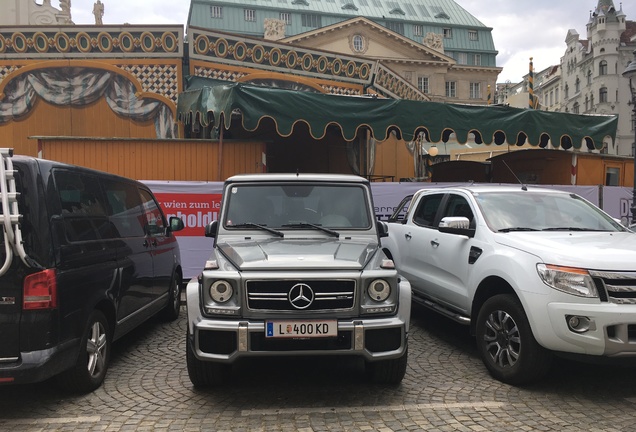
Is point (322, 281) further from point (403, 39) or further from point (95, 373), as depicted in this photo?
point (403, 39)

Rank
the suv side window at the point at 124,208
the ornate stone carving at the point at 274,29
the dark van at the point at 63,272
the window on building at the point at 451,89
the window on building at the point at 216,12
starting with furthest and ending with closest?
the window on building at the point at 451,89, the window on building at the point at 216,12, the ornate stone carving at the point at 274,29, the suv side window at the point at 124,208, the dark van at the point at 63,272

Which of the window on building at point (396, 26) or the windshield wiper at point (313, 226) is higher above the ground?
the window on building at point (396, 26)

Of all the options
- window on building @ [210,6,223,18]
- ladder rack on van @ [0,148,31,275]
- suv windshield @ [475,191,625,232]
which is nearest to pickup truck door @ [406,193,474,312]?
suv windshield @ [475,191,625,232]

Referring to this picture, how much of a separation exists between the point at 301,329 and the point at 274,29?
4630 centimetres

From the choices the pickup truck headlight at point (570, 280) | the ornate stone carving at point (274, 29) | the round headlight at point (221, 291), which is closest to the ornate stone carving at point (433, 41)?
the ornate stone carving at point (274, 29)

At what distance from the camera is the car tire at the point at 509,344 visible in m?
4.19

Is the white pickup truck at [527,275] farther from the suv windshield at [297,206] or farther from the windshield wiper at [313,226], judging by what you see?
the windshield wiper at [313,226]

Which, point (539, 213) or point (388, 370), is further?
point (539, 213)

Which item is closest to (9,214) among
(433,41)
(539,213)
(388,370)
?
(388,370)

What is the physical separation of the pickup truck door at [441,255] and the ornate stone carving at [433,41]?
166 feet

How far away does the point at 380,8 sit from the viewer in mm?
54344

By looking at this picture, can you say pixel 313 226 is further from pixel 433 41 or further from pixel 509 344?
pixel 433 41

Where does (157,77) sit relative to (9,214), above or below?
above

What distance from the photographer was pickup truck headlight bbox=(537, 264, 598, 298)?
12.8 ft
